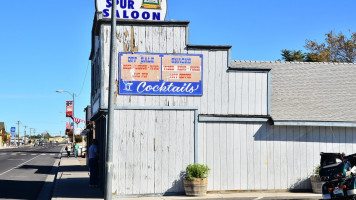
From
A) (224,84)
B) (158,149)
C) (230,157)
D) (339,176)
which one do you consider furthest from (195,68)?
(339,176)

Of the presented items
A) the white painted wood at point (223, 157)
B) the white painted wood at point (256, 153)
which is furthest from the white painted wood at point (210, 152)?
the white painted wood at point (256, 153)

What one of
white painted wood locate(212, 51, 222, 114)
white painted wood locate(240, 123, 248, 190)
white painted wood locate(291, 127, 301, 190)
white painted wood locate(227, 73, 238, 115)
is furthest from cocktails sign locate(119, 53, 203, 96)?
white painted wood locate(291, 127, 301, 190)

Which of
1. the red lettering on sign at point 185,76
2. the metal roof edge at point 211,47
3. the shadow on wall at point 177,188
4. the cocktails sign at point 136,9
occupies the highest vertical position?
the cocktails sign at point 136,9

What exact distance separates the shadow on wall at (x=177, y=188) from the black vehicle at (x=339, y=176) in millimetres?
5233

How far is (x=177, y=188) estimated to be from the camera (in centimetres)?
1614

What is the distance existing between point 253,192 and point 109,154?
629cm

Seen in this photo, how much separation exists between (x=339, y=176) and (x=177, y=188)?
5976mm

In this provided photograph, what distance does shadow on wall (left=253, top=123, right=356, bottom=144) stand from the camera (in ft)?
55.6

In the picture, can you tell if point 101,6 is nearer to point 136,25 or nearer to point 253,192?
point 136,25

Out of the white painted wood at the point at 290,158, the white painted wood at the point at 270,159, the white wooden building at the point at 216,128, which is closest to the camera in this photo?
the white wooden building at the point at 216,128

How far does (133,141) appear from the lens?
1602cm

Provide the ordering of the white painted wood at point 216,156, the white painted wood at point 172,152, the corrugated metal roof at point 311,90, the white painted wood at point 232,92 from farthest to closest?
the corrugated metal roof at point 311,90 < the white painted wood at point 232,92 < the white painted wood at point 216,156 < the white painted wood at point 172,152

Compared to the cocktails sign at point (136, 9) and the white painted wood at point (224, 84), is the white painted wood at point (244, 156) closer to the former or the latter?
the white painted wood at point (224, 84)

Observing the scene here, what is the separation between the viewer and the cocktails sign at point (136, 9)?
19812 mm
